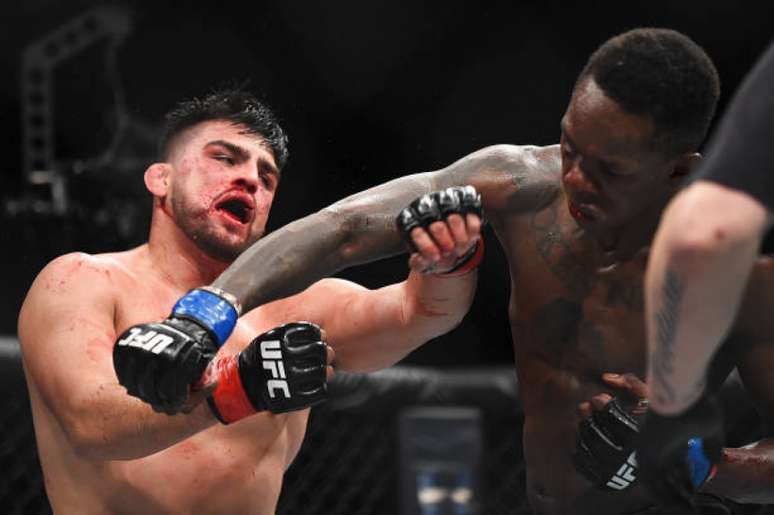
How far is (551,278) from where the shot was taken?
1.85 m

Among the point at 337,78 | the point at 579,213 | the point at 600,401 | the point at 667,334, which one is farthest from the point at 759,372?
the point at 337,78

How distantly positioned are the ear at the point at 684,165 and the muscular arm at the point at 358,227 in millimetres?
218

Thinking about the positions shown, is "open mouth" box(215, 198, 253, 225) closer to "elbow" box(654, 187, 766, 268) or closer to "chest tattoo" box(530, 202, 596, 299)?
"chest tattoo" box(530, 202, 596, 299)

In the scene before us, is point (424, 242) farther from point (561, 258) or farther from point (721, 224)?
point (721, 224)

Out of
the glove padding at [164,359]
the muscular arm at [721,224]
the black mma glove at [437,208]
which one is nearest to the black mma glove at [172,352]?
Result: the glove padding at [164,359]

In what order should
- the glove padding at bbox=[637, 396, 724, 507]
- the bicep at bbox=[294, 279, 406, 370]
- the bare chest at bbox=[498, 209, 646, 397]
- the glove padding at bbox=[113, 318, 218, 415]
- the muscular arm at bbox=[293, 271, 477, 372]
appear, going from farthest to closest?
the bicep at bbox=[294, 279, 406, 370] → the muscular arm at bbox=[293, 271, 477, 372] → the bare chest at bbox=[498, 209, 646, 397] → the glove padding at bbox=[113, 318, 218, 415] → the glove padding at bbox=[637, 396, 724, 507]

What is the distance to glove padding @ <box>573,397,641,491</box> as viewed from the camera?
5.51 feet

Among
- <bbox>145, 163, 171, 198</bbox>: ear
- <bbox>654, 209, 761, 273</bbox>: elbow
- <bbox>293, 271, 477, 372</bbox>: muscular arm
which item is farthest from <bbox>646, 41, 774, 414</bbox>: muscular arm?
<bbox>145, 163, 171, 198</bbox>: ear

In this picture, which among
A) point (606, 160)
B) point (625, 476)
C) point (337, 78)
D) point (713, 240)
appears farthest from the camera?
point (337, 78)

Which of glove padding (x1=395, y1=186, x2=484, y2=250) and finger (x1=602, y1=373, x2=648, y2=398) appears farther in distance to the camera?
finger (x1=602, y1=373, x2=648, y2=398)

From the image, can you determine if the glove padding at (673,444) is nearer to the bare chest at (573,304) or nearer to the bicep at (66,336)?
the bare chest at (573,304)

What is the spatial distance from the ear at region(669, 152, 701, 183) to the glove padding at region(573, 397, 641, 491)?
332 mm

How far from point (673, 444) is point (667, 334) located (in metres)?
0.21

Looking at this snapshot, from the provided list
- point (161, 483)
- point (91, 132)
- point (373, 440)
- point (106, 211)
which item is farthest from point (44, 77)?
point (161, 483)
